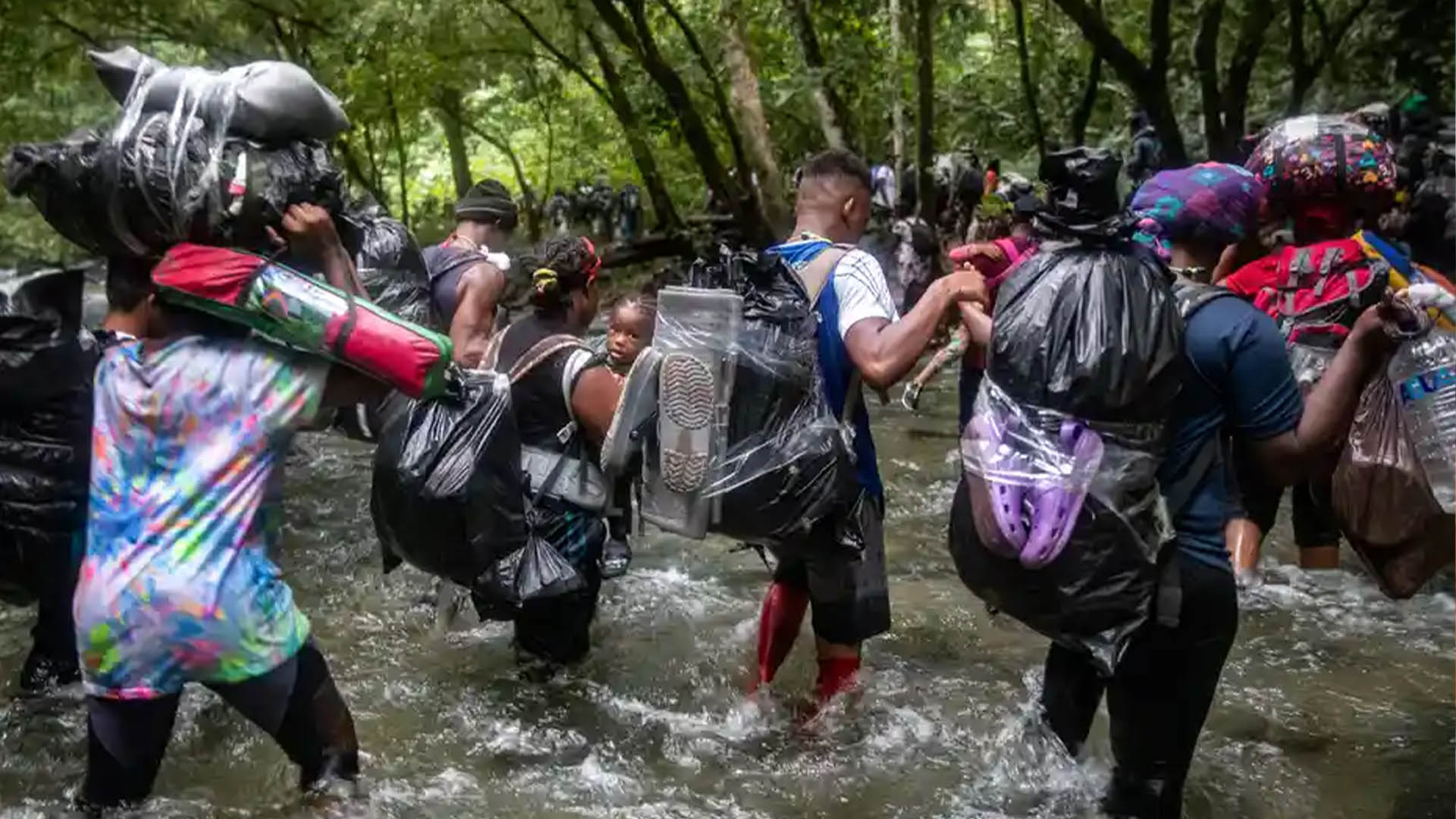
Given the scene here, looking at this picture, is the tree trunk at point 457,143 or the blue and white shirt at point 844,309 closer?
the blue and white shirt at point 844,309

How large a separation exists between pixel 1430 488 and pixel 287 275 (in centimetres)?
273

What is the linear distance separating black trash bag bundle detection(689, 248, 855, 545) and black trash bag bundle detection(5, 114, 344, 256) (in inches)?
50.6

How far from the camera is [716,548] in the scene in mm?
7340

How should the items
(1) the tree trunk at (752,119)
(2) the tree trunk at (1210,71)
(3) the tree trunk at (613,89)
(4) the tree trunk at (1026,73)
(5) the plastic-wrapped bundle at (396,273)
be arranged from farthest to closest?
(4) the tree trunk at (1026,73) → (3) the tree trunk at (613,89) → (1) the tree trunk at (752,119) → (2) the tree trunk at (1210,71) → (5) the plastic-wrapped bundle at (396,273)

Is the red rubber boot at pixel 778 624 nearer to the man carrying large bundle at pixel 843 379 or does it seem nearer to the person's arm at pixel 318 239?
the man carrying large bundle at pixel 843 379

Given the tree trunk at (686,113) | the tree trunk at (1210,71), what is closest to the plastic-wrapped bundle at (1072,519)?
the tree trunk at (686,113)

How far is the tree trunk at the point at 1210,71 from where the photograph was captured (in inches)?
463

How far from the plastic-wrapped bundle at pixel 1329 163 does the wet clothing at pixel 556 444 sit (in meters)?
2.22

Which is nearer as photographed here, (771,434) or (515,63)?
(771,434)

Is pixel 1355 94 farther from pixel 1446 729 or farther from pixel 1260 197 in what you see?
A: pixel 1260 197

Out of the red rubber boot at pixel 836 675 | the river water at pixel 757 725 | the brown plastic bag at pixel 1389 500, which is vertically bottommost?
the river water at pixel 757 725

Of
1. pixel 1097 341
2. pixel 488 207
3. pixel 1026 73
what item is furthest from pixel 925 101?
pixel 1097 341

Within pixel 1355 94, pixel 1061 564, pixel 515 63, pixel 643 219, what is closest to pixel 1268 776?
pixel 1061 564

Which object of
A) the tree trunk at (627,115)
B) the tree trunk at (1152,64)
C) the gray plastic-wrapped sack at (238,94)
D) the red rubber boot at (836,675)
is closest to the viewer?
the gray plastic-wrapped sack at (238,94)
